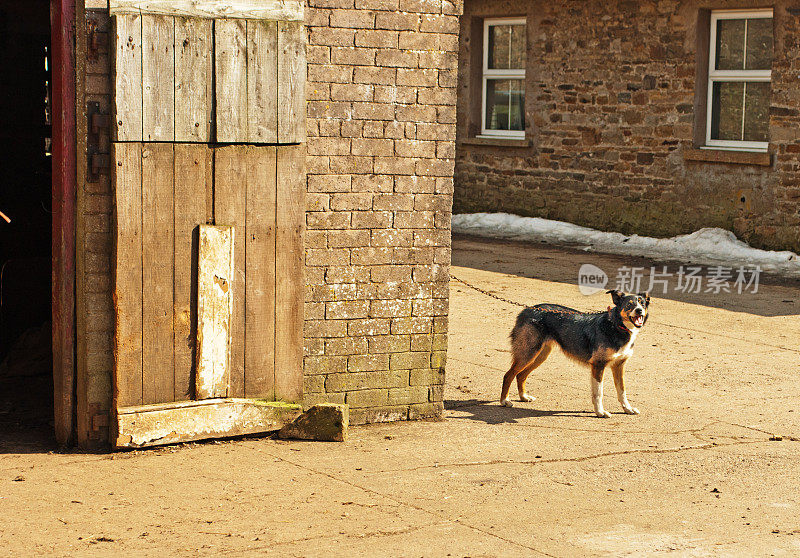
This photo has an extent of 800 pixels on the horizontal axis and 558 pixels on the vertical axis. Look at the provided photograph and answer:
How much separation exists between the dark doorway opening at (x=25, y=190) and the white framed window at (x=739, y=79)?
9086mm

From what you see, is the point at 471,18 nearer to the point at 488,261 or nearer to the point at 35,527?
the point at 488,261

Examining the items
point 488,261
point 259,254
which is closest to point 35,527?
point 259,254

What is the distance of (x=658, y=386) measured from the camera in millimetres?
8570

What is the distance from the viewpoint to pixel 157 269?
6441mm

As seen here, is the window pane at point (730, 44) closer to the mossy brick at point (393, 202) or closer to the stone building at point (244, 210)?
the stone building at point (244, 210)

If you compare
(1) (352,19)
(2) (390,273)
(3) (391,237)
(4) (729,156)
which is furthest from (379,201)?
(4) (729,156)

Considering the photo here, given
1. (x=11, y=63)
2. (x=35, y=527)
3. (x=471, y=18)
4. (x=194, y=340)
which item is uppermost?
(x=471, y=18)

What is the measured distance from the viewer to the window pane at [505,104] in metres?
18.5

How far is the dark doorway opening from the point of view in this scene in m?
9.34

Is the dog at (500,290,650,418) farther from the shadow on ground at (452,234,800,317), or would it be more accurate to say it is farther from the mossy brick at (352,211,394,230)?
the shadow on ground at (452,234,800,317)

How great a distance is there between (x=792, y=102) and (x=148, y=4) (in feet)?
34.5

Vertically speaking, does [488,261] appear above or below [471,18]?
below

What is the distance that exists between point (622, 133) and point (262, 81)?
35.8 feet

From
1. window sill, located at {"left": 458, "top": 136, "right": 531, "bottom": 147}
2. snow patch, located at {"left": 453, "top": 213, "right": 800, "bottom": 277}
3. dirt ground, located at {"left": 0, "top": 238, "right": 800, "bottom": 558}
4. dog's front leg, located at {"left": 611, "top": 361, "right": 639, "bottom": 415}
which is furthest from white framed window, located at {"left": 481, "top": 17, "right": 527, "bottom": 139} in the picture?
dog's front leg, located at {"left": 611, "top": 361, "right": 639, "bottom": 415}
